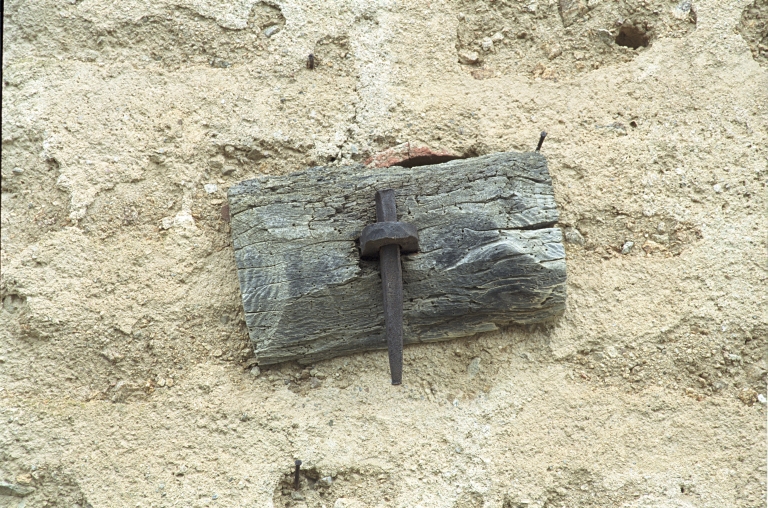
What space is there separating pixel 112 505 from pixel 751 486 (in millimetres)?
1493

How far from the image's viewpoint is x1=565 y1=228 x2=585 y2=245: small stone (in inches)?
72.2

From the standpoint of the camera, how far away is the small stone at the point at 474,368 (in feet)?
5.67

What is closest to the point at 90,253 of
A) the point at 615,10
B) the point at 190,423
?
the point at 190,423

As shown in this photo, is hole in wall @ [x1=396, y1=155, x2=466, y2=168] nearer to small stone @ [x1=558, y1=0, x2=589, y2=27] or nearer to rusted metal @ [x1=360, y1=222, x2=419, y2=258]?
rusted metal @ [x1=360, y1=222, x2=419, y2=258]

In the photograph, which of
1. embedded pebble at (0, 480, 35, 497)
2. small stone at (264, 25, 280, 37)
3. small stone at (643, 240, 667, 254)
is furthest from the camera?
small stone at (264, 25, 280, 37)

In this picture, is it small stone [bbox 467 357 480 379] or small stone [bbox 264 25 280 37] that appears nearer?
small stone [bbox 467 357 480 379]

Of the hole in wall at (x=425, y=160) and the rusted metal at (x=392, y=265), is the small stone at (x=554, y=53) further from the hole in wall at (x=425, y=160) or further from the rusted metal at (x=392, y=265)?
the rusted metal at (x=392, y=265)

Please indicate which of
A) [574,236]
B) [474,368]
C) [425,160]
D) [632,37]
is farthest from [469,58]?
[474,368]

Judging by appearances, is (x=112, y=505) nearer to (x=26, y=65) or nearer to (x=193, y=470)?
(x=193, y=470)

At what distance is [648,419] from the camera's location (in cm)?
165

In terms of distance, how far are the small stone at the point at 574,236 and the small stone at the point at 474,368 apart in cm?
42

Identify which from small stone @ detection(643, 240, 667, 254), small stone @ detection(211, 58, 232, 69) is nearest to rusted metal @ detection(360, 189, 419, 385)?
small stone @ detection(643, 240, 667, 254)

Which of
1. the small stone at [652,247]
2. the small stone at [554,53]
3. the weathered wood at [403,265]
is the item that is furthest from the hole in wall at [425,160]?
the small stone at [652,247]

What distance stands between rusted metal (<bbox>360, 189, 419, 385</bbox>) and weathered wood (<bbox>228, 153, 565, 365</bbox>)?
7 centimetres
